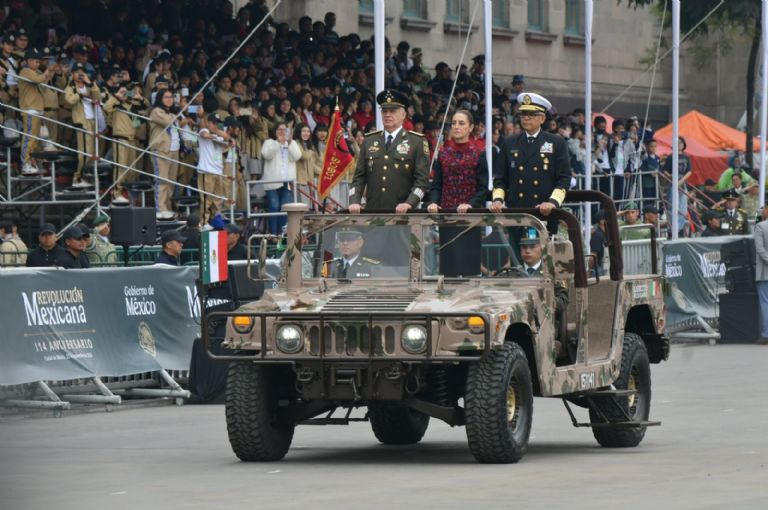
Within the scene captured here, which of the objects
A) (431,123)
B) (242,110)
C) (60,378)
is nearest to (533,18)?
(431,123)

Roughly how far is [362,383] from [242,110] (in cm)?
1581

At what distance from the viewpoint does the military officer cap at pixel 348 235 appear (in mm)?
12586

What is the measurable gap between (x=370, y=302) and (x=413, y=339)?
1.58ft

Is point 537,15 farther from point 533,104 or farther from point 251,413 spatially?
point 251,413

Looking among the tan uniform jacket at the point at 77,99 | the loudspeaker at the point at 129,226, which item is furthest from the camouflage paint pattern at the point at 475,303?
the tan uniform jacket at the point at 77,99

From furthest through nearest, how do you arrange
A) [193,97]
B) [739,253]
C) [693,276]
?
[693,276] < [739,253] < [193,97]

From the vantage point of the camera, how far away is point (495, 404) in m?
11.2

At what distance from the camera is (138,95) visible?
25188mm

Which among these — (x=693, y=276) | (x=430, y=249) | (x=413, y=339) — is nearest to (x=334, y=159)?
(x=693, y=276)

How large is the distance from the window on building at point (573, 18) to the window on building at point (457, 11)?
6.09m

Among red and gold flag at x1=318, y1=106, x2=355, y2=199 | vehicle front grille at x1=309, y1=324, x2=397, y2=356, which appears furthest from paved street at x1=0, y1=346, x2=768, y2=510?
red and gold flag at x1=318, y1=106, x2=355, y2=199

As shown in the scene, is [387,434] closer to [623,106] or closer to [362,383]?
[362,383]

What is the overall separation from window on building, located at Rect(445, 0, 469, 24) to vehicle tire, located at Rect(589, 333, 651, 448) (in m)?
29.4

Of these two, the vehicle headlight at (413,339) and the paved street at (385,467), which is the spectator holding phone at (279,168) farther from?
the vehicle headlight at (413,339)
